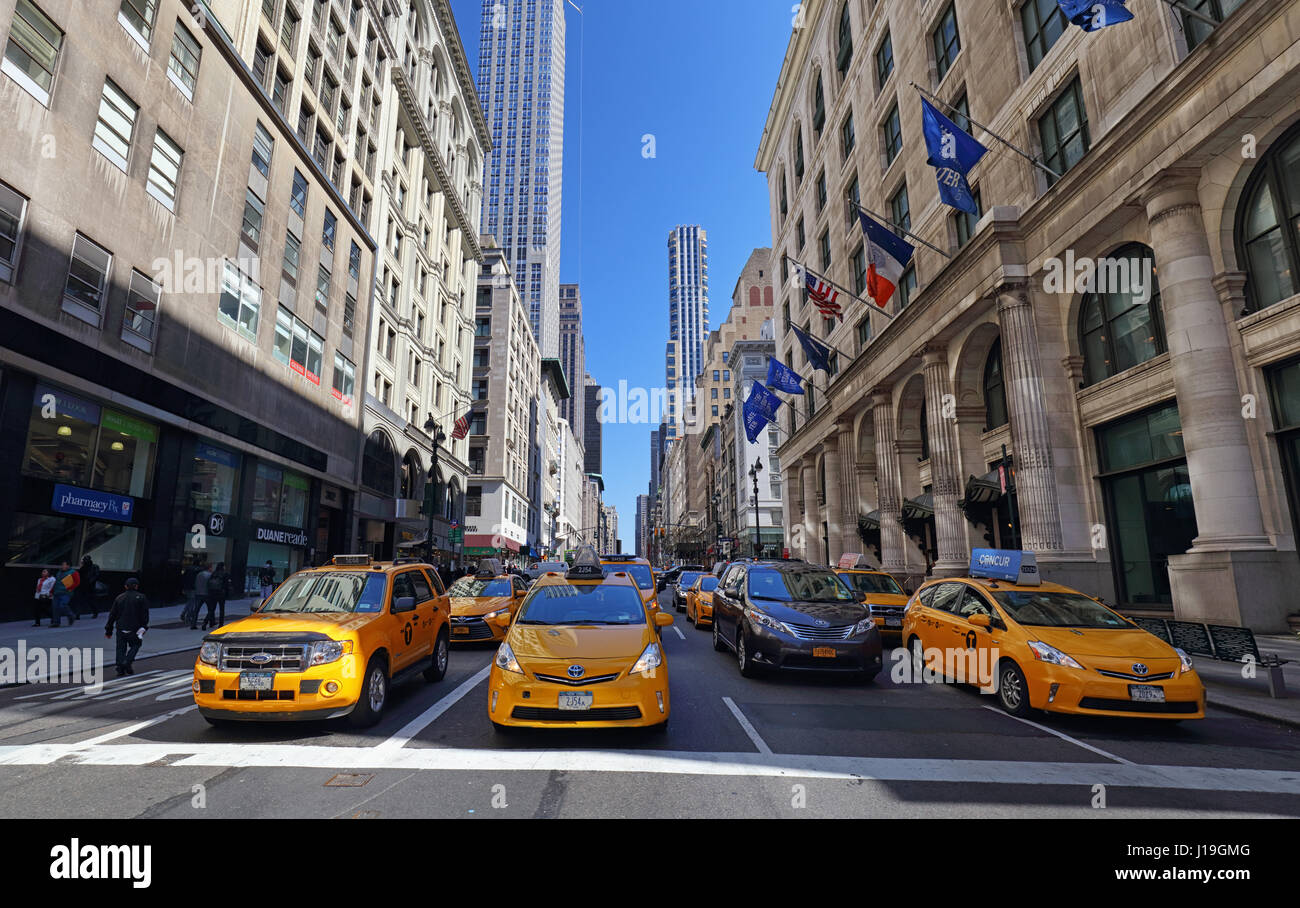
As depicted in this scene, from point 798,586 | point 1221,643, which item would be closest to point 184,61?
point 798,586

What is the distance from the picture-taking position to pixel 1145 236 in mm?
15023

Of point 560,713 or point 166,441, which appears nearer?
point 560,713

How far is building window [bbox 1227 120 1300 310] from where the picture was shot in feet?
39.4

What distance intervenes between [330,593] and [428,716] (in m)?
2.05

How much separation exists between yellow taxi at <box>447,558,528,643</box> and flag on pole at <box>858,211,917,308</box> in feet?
47.6

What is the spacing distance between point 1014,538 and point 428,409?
40.9 metres

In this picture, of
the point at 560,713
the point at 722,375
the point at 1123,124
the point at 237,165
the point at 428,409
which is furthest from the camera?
the point at 722,375

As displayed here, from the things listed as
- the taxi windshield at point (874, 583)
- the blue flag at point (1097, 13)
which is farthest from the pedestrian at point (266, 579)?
the blue flag at point (1097, 13)

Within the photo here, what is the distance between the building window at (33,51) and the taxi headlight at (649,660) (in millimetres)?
20649

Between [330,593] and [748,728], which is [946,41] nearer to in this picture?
[748,728]

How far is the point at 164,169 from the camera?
20.5 m

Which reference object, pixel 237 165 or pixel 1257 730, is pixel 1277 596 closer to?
pixel 1257 730

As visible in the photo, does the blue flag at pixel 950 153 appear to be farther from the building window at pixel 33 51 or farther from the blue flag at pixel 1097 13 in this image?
the building window at pixel 33 51
